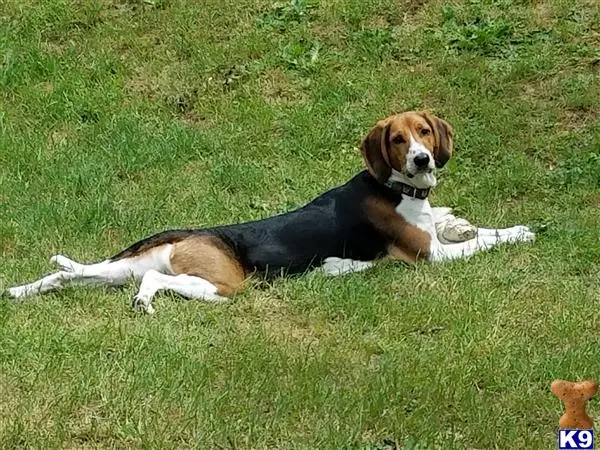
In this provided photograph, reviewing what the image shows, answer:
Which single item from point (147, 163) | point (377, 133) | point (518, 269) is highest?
point (377, 133)

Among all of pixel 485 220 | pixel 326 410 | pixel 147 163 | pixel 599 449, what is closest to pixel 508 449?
pixel 599 449

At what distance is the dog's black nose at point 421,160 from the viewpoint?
7.01m

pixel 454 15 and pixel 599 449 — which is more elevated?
pixel 599 449

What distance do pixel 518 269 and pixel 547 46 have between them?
14.9 feet

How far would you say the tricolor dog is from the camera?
255 inches

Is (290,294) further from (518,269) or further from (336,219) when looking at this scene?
(518,269)

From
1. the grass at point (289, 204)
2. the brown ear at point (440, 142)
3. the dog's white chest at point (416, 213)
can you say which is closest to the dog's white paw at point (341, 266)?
the grass at point (289, 204)

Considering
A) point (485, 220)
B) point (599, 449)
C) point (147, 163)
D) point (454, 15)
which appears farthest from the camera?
point (454, 15)

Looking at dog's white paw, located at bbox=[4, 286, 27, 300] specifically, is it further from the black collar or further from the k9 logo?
the k9 logo

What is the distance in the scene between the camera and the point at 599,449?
445 cm

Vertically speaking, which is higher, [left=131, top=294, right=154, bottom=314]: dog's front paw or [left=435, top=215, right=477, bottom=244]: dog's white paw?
[left=131, top=294, right=154, bottom=314]: dog's front paw

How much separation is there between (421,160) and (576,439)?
3.37 meters

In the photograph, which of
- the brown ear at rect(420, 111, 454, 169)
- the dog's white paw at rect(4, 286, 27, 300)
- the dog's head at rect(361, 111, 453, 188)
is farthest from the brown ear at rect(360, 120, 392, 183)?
the dog's white paw at rect(4, 286, 27, 300)

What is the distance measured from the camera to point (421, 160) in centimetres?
702
